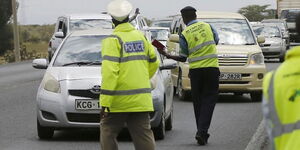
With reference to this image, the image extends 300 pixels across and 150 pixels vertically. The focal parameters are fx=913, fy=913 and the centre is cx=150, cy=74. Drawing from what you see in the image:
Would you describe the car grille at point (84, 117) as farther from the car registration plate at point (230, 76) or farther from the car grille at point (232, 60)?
the car grille at point (232, 60)

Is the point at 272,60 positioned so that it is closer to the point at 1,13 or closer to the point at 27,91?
the point at 27,91

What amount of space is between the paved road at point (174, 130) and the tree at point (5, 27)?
162 ft

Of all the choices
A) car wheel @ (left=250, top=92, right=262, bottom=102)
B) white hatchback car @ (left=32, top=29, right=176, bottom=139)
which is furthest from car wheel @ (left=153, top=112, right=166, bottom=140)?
car wheel @ (left=250, top=92, right=262, bottom=102)

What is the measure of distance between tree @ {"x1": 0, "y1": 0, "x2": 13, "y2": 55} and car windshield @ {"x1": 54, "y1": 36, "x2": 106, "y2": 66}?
5581cm

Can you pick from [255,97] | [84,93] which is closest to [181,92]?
[255,97]

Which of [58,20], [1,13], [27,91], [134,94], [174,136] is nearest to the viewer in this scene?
[134,94]

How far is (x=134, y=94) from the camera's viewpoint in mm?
7395

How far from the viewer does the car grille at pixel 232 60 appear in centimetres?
1786

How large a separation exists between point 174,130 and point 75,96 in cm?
219

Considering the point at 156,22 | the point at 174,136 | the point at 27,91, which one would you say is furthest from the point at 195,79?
the point at 156,22

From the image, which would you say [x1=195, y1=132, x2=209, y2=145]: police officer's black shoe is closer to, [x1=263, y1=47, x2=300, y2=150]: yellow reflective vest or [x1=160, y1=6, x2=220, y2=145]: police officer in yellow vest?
[x1=160, y1=6, x2=220, y2=145]: police officer in yellow vest

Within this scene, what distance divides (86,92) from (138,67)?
13.3ft

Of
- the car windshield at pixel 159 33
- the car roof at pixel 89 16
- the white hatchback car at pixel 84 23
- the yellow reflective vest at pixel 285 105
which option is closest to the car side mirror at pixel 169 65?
the yellow reflective vest at pixel 285 105

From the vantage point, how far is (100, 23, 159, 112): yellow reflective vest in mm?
7320
